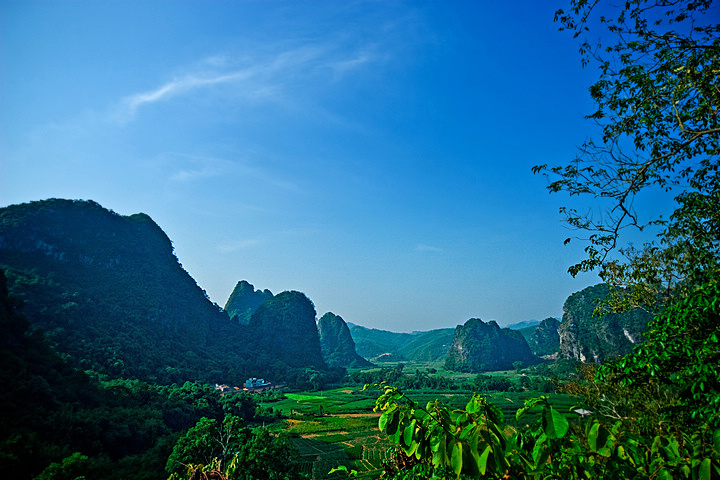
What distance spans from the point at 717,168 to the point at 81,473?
16.2m

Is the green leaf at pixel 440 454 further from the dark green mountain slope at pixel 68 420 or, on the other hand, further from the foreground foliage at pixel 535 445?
the dark green mountain slope at pixel 68 420

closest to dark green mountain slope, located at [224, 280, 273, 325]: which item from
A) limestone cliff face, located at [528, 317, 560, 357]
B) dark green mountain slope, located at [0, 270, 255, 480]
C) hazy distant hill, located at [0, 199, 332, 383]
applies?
hazy distant hill, located at [0, 199, 332, 383]

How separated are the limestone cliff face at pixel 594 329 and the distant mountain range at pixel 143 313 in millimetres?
198

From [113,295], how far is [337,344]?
230 feet

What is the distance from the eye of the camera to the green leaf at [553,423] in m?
1.23

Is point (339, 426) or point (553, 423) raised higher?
point (553, 423)

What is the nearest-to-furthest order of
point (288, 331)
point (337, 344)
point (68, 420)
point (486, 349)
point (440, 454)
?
point (440, 454), point (68, 420), point (288, 331), point (486, 349), point (337, 344)

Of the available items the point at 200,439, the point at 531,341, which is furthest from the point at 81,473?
the point at 531,341

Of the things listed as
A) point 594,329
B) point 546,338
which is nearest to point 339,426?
point 594,329

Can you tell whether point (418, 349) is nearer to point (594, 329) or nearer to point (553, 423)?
point (594, 329)

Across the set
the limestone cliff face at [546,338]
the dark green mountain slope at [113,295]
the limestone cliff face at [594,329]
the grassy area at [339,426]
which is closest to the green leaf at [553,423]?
the grassy area at [339,426]

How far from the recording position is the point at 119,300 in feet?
153

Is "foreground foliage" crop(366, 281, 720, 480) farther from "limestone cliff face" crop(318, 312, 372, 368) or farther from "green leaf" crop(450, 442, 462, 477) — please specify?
"limestone cliff face" crop(318, 312, 372, 368)

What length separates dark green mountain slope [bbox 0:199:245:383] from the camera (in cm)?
3450
